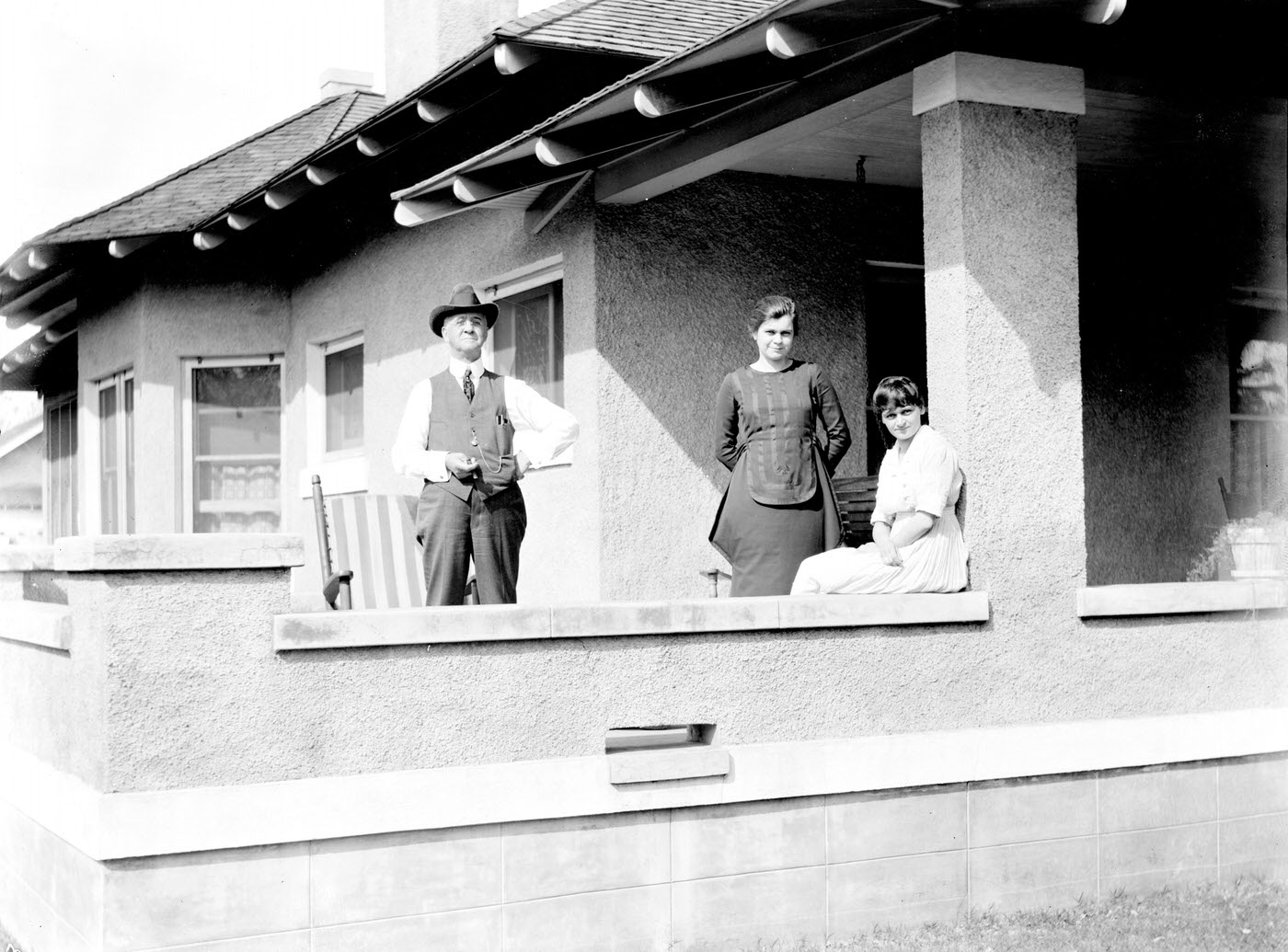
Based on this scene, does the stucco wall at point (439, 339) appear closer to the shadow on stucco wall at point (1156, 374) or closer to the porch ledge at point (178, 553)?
the porch ledge at point (178, 553)

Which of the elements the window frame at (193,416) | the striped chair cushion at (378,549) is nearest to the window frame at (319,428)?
the window frame at (193,416)

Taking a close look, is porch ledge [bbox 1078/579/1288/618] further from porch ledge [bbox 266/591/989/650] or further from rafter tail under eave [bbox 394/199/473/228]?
rafter tail under eave [bbox 394/199/473/228]

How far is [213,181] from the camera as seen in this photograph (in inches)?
485

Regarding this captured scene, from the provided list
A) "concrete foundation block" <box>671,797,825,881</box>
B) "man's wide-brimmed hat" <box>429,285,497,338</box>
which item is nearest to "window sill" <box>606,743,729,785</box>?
"concrete foundation block" <box>671,797,825,881</box>

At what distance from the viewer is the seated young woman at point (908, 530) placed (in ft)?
19.5

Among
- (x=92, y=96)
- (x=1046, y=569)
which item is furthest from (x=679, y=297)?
(x=92, y=96)

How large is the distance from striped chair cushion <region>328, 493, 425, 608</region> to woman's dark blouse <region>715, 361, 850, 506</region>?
97.4 inches

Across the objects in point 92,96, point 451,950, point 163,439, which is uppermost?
A: point 92,96

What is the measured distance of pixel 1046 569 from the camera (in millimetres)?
6199

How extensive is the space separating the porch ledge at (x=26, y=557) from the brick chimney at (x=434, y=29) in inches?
242

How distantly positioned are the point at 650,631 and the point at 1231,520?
18.4ft

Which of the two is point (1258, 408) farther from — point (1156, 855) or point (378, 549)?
point (378, 549)

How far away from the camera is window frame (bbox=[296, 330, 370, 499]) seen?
36.4 ft

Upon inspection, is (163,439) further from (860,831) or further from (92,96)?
(860,831)
